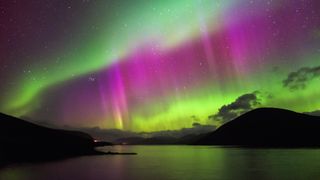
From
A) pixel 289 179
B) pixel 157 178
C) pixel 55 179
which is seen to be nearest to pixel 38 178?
pixel 55 179

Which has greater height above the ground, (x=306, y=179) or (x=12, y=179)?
(x=12, y=179)

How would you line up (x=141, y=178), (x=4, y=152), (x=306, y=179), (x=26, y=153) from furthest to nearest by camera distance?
(x=26, y=153) → (x=4, y=152) → (x=141, y=178) → (x=306, y=179)

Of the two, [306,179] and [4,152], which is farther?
[4,152]

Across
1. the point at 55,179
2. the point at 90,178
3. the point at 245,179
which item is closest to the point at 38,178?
the point at 55,179

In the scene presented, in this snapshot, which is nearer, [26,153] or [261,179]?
[261,179]

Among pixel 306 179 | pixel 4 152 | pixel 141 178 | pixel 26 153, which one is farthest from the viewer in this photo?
pixel 26 153

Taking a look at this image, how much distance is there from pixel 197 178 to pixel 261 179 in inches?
508

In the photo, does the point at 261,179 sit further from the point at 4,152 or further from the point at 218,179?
the point at 4,152

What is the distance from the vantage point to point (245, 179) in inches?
2972

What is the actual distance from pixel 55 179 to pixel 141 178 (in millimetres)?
17091

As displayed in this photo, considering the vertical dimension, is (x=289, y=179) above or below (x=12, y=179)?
below

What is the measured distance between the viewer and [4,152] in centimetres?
18225

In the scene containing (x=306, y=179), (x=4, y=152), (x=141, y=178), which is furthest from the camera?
(x=4, y=152)

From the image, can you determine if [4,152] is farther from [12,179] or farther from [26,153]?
[12,179]
